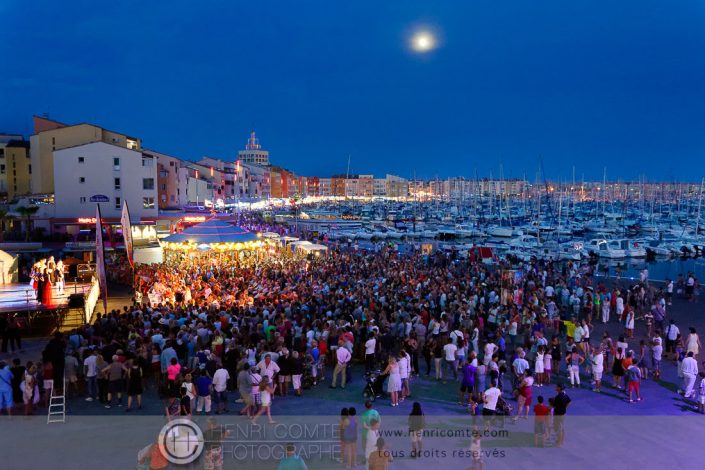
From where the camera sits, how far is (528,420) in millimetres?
10414

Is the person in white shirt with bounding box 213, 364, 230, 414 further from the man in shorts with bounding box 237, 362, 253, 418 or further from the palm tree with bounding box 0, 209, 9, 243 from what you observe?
the palm tree with bounding box 0, 209, 9, 243

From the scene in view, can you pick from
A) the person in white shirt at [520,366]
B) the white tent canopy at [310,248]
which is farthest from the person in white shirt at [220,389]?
the white tent canopy at [310,248]

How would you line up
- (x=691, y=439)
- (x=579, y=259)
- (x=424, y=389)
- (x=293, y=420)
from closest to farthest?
(x=691, y=439)
(x=293, y=420)
(x=424, y=389)
(x=579, y=259)

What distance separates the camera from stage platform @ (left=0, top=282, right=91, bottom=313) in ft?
53.9

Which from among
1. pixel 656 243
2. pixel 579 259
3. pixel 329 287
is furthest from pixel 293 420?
pixel 656 243

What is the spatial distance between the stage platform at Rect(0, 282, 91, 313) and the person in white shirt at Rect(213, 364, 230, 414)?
9129 mm

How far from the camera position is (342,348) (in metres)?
11.8

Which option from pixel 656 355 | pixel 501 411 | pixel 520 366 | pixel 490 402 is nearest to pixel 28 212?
pixel 520 366

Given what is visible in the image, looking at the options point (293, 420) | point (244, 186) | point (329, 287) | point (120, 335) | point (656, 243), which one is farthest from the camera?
point (244, 186)

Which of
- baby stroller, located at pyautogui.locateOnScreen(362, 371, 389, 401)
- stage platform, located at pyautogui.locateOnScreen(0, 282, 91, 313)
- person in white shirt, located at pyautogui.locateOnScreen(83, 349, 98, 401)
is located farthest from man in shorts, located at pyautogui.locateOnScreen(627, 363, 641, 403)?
stage platform, located at pyautogui.locateOnScreen(0, 282, 91, 313)

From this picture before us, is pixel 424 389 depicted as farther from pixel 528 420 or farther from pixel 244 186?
pixel 244 186

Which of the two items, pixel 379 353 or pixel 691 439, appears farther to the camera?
pixel 379 353

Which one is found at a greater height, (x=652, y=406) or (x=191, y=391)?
(x=191, y=391)

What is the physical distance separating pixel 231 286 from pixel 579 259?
3552cm
